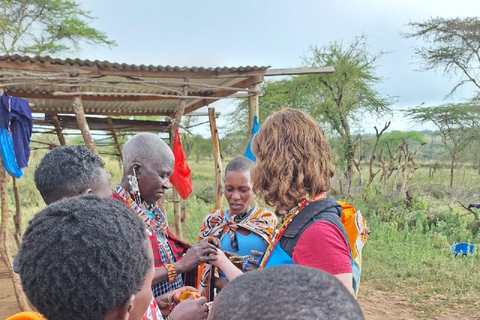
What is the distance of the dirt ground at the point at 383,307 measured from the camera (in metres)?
4.61

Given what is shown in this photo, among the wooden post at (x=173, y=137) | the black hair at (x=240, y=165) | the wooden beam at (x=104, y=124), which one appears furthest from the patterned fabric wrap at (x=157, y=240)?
the wooden beam at (x=104, y=124)

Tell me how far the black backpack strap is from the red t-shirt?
2 centimetres

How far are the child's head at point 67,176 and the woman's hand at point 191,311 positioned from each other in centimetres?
57

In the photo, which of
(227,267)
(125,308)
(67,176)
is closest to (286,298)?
(125,308)

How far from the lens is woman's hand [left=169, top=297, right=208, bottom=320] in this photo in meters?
1.45

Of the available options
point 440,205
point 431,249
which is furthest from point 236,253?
point 440,205

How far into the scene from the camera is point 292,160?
1.42m

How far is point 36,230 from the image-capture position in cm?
90

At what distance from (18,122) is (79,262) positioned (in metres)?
4.20

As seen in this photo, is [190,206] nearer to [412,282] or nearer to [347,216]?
[412,282]

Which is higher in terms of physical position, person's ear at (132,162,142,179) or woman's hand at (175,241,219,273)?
person's ear at (132,162,142,179)

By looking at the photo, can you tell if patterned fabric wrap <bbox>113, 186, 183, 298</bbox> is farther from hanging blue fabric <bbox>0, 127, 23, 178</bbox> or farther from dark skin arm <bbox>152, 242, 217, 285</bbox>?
hanging blue fabric <bbox>0, 127, 23, 178</bbox>

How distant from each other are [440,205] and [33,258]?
10401 millimetres

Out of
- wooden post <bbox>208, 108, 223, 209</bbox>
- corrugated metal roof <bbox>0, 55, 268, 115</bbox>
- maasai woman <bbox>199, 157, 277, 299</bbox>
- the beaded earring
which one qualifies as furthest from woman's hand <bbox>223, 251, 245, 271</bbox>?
wooden post <bbox>208, 108, 223, 209</bbox>
